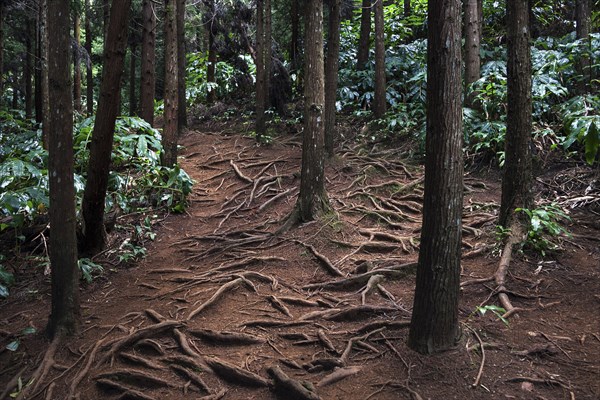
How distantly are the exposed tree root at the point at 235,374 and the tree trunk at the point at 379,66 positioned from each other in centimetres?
989

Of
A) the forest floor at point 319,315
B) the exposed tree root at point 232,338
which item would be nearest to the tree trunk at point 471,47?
the forest floor at point 319,315

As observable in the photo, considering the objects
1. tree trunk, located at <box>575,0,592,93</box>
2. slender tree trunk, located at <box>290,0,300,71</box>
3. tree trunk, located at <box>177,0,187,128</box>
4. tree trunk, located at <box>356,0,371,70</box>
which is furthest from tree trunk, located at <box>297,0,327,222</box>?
slender tree trunk, located at <box>290,0,300,71</box>

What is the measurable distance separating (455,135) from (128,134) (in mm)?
7994

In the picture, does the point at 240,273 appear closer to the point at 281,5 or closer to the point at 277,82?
the point at 277,82

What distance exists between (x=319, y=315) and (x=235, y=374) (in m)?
1.37

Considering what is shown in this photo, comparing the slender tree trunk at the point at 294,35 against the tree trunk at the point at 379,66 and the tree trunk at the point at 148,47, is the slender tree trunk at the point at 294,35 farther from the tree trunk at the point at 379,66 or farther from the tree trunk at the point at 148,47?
the tree trunk at the point at 148,47

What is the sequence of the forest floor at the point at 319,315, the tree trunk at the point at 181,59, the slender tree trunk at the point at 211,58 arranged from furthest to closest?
the slender tree trunk at the point at 211,58 → the tree trunk at the point at 181,59 → the forest floor at the point at 319,315

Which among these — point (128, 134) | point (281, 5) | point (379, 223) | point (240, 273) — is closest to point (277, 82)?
point (281, 5)

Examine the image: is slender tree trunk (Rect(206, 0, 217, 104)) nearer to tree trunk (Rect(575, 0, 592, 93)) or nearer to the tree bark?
the tree bark

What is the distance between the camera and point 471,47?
1071 cm

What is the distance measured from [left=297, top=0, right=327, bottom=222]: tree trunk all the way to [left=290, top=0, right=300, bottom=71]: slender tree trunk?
28.0 feet

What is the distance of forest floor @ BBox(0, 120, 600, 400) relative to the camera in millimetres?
4297

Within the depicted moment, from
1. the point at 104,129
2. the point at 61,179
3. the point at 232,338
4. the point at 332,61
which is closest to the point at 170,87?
the point at 332,61

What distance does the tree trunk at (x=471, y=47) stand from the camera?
1059 cm
